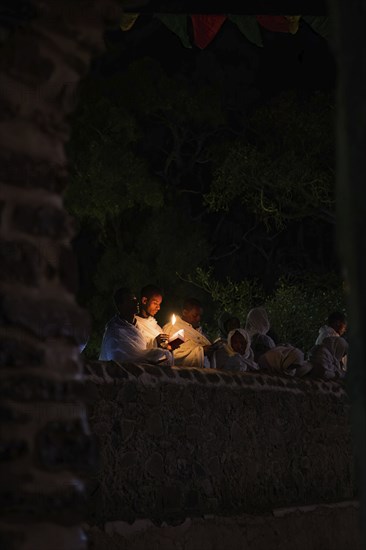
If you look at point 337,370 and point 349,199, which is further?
point 337,370

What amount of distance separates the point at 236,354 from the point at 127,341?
1.60 m

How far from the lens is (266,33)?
30.3 meters

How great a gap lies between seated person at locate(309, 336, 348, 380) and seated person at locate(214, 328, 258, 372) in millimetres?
961

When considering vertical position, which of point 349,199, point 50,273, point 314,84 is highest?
point 349,199

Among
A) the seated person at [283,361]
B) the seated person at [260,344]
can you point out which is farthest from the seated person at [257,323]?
the seated person at [283,361]

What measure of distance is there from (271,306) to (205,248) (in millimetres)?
4161

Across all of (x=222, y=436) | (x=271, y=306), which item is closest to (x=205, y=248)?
(x=271, y=306)

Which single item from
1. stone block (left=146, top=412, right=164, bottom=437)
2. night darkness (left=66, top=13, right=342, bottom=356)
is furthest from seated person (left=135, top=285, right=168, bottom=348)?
night darkness (left=66, top=13, right=342, bottom=356)

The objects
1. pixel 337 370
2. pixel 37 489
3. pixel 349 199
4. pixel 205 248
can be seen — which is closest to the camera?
pixel 349 199

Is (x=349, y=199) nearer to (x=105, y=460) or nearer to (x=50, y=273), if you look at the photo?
(x=50, y=273)

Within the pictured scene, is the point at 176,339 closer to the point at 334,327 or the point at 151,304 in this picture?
the point at 151,304

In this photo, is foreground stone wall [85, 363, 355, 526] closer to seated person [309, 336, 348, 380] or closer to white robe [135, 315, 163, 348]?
seated person [309, 336, 348, 380]

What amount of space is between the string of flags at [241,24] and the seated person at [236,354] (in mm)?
2760

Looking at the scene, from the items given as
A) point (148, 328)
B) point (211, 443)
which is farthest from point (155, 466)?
point (148, 328)
